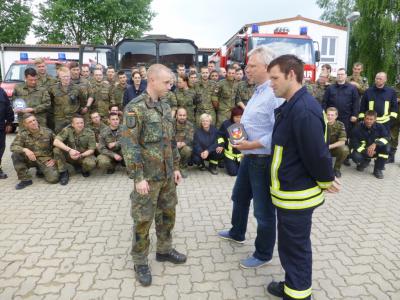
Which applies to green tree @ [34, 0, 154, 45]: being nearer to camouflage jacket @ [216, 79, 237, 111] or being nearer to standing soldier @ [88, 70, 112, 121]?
standing soldier @ [88, 70, 112, 121]

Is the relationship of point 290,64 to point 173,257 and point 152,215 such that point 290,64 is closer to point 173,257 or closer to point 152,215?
point 152,215

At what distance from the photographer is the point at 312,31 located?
23656 millimetres

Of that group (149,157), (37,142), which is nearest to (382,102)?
(149,157)

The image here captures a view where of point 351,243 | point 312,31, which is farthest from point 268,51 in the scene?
point 312,31

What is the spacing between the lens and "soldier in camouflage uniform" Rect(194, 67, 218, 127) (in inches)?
294

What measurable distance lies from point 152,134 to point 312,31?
2383 centimetres

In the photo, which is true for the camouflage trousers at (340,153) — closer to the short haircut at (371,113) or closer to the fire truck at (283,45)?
the short haircut at (371,113)

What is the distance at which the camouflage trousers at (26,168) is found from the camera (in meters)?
5.68

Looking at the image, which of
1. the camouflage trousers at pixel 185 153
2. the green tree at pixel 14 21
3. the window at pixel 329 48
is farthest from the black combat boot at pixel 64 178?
the green tree at pixel 14 21

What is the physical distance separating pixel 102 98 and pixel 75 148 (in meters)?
1.64

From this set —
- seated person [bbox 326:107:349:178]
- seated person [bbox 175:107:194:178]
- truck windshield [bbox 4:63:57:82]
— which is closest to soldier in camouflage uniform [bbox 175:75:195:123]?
seated person [bbox 175:107:194:178]

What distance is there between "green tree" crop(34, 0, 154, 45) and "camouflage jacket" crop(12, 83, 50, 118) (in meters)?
22.7

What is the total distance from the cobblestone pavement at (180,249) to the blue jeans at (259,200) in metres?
0.26

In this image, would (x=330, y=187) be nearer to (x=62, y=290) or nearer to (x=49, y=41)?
(x=62, y=290)
